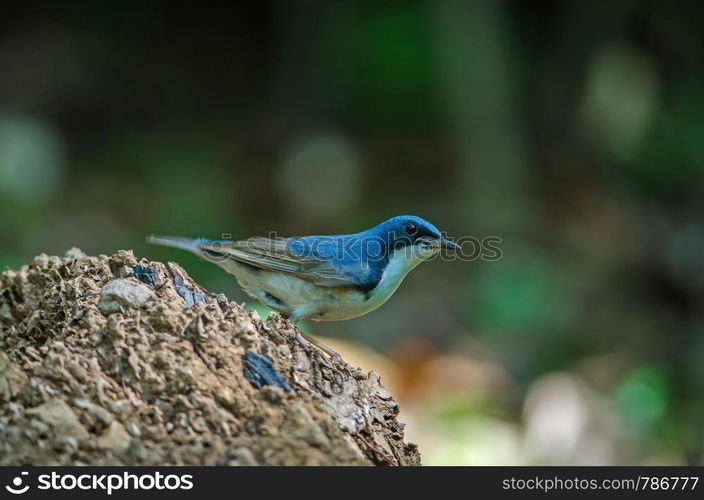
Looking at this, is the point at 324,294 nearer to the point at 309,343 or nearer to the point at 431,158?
the point at 309,343

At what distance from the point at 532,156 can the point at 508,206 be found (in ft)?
5.77

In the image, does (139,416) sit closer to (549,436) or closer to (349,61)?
(549,436)

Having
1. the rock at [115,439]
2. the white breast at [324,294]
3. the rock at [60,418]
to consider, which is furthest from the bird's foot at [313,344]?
the rock at [60,418]

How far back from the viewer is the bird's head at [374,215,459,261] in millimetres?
5152

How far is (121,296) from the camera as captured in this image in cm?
363

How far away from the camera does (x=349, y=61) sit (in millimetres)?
13016

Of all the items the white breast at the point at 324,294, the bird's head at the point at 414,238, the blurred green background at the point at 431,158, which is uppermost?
the blurred green background at the point at 431,158

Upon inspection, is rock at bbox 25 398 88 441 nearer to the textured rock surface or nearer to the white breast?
the textured rock surface

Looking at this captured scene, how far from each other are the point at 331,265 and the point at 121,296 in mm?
1776

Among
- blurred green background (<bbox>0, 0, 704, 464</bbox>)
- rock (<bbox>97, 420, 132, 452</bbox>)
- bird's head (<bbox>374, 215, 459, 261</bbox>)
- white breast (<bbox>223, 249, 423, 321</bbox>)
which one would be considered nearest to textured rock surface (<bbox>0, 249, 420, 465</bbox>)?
rock (<bbox>97, 420, 132, 452</bbox>)

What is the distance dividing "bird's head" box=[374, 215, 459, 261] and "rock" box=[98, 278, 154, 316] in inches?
76.8

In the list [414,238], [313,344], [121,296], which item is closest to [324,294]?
[414,238]

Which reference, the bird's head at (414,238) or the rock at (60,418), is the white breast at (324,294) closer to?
the bird's head at (414,238)

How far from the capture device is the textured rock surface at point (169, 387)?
117 inches
